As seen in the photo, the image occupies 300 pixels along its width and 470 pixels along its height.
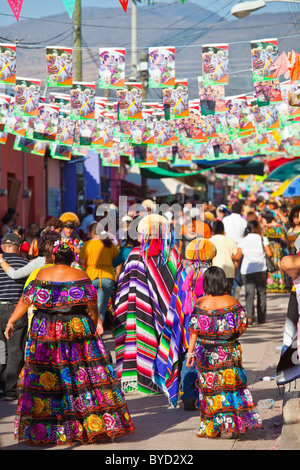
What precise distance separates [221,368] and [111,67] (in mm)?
8968

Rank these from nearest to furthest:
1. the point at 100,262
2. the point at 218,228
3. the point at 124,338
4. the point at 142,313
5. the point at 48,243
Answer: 1. the point at 48,243
2. the point at 142,313
3. the point at 124,338
4. the point at 100,262
5. the point at 218,228

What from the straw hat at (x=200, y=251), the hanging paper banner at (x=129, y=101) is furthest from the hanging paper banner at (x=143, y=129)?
the straw hat at (x=200, y=251)

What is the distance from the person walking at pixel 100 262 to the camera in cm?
1223

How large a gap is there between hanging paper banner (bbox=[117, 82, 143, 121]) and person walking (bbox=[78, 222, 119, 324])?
199 inches

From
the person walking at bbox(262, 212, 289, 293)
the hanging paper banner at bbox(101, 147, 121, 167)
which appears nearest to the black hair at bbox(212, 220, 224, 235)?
the person walking at bbox(262, 212, 289, 293)

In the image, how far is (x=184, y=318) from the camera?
8.36m

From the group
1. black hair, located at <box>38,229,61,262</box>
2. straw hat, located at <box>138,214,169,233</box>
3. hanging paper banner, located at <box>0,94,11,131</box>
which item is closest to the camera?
black hair, located at <box>38,229,61,262</box>

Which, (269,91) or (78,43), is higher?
(78,43)

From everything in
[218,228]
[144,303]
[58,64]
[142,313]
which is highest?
[58,64]

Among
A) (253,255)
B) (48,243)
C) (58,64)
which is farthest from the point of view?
(253,255)

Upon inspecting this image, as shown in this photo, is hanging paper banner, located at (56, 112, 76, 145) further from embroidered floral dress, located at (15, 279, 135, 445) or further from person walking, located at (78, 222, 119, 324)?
embroidered floral dress, located at (15, 279, 135, 445)

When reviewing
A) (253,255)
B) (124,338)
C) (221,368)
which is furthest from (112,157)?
(221,368)

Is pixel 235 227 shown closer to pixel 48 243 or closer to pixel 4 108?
pixel 4 108

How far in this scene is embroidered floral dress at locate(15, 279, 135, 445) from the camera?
Result: 6.65m
